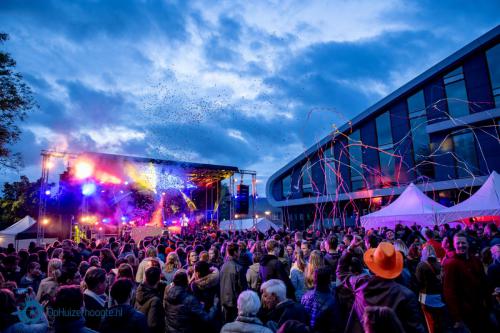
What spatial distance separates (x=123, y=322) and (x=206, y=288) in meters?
1.71

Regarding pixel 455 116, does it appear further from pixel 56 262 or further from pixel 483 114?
pixel 56 262

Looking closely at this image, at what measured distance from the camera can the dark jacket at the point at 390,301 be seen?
2.54 m

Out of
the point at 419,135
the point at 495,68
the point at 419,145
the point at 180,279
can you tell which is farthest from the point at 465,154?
the point at 180,279

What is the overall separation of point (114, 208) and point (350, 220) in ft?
64.1

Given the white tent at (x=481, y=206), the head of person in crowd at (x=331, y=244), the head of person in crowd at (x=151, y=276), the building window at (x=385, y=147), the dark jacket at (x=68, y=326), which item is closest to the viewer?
the dark jacket at (x=68, y=326)

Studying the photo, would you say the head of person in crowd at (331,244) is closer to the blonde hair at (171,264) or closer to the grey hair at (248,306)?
the blonde hair at (171,264)

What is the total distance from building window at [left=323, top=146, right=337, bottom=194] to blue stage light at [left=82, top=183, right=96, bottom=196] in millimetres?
18699

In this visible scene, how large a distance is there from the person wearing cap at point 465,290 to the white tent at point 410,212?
28.4 ft

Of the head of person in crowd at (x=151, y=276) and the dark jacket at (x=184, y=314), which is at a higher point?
the head of person in crowd at (x=151, y=276)

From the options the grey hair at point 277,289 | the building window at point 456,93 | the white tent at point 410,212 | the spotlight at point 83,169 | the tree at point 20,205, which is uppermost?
the building window at point 456,93

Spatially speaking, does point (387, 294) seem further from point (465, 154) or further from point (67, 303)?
point (465, 154)

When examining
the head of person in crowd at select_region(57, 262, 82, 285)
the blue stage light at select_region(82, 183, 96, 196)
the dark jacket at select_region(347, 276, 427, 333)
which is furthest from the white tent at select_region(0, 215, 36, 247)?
the dark jacket at select_region(347, 276, 427, 333)

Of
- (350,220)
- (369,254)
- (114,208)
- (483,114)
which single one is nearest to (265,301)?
(369,254)

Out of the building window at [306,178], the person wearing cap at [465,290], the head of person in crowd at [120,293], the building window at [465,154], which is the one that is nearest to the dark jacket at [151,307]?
the head of person in crowd at [120,293]
